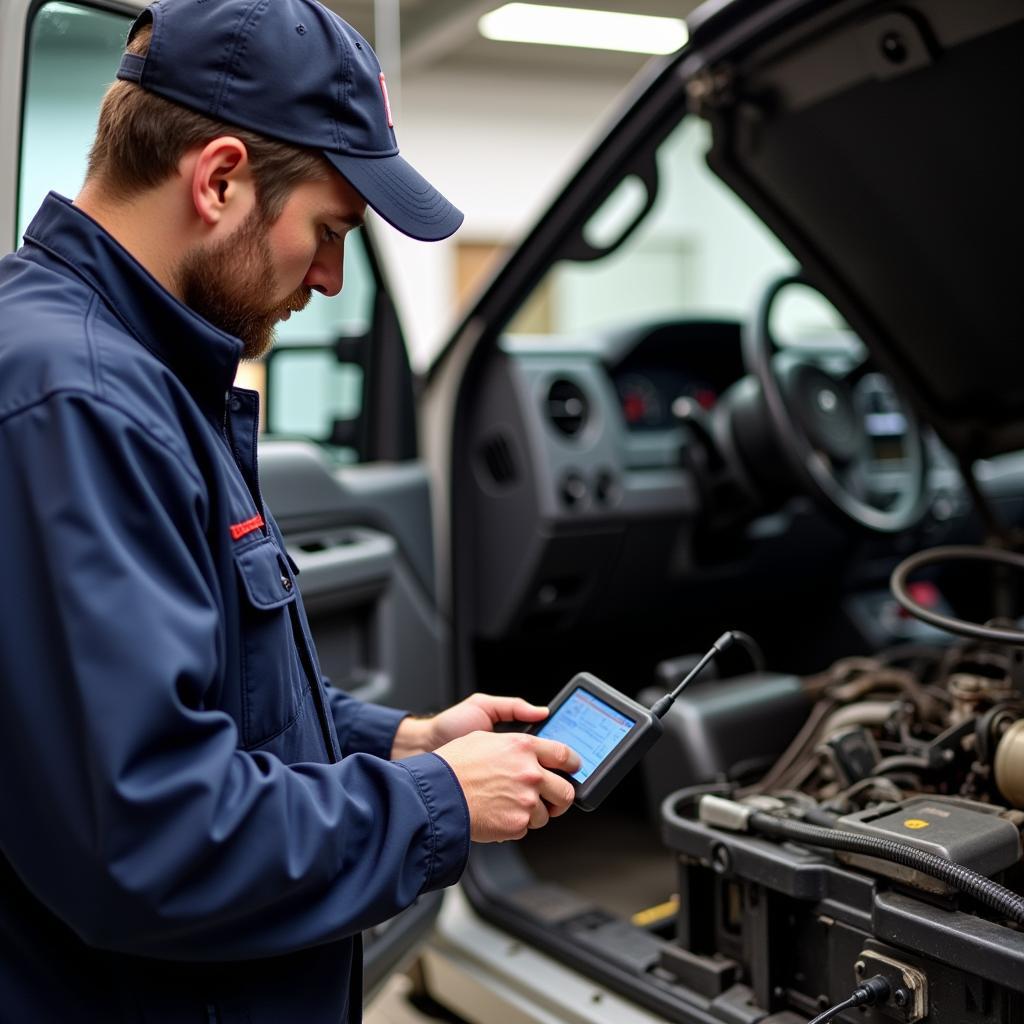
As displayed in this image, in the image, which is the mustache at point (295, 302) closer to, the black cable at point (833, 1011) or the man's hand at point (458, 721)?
the man's hand at point (458, 721)

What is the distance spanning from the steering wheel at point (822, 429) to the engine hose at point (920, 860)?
0.88 meters

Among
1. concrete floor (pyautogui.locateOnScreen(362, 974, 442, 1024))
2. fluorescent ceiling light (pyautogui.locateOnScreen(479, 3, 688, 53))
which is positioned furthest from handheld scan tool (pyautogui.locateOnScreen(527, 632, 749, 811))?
fluorescent ceiling light (pyautogui.locateOnScreen(479, 3, 688, 53))

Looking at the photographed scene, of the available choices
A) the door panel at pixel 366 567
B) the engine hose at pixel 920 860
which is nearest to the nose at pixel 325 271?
the door panel at pixel 366 567

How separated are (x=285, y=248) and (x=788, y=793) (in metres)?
1.17

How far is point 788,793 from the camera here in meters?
1.80

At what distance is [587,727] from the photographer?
1.35 metres

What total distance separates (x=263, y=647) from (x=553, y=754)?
0.33 meters

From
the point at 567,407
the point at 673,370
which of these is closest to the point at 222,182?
the point at 567,407

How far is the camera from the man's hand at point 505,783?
3.56 ft

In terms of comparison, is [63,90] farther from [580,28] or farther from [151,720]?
[580,28]

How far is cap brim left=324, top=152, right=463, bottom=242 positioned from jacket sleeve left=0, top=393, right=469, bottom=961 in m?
0.31

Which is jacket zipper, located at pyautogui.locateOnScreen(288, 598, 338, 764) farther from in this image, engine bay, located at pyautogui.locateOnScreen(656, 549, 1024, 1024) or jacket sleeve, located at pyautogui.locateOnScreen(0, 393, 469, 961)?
engine bay, located at pyautogui.locateOnScreen(656, 549, 1024, 1024)

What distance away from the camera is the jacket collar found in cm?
99

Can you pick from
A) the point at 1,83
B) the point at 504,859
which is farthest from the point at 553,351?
the point at 1,83
